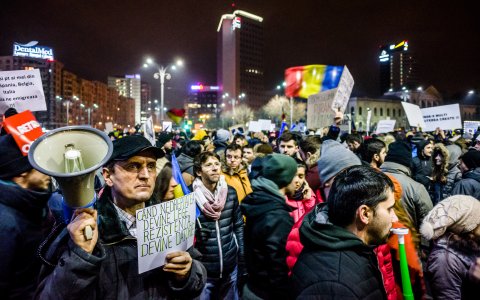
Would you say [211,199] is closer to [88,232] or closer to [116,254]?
[116,254]

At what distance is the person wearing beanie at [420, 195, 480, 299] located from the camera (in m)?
2.78

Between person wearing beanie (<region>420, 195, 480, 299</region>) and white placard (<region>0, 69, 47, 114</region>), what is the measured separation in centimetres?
563

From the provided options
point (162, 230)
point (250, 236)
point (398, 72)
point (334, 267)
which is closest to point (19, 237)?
point (162, 230)

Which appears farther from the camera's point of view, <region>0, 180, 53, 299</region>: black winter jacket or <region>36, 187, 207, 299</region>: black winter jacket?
<region>0, 180, 53, 299</region>: black winter jacket

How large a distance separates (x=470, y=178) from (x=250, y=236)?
3403mm

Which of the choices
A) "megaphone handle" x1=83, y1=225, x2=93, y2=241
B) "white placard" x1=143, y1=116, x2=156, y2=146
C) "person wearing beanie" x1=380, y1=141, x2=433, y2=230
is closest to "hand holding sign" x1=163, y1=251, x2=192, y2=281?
"megaphone handle" x1=83, y1=225, x2=93, y2=241

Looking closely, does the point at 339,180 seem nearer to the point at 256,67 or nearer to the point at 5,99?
the point at 5,99

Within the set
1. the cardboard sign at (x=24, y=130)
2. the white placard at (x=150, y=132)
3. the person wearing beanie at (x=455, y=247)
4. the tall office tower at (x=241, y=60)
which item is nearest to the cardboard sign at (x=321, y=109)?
the white placard at (x=150, y=132)

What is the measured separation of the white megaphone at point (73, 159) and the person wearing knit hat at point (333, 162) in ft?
7.28

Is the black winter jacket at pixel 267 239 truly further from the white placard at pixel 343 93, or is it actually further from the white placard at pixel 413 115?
the white placard at pixel 413 115

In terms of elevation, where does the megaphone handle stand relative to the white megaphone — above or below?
below

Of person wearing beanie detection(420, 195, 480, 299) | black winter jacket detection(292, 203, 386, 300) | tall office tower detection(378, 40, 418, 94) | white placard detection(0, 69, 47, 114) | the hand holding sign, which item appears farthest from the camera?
tall office tower detection(378, 40, 418, 94)

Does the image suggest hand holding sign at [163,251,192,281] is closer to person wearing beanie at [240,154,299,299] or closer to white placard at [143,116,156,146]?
person wearing beanie at [240,154,299,299]

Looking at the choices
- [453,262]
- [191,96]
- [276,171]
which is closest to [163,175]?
[276,171]
